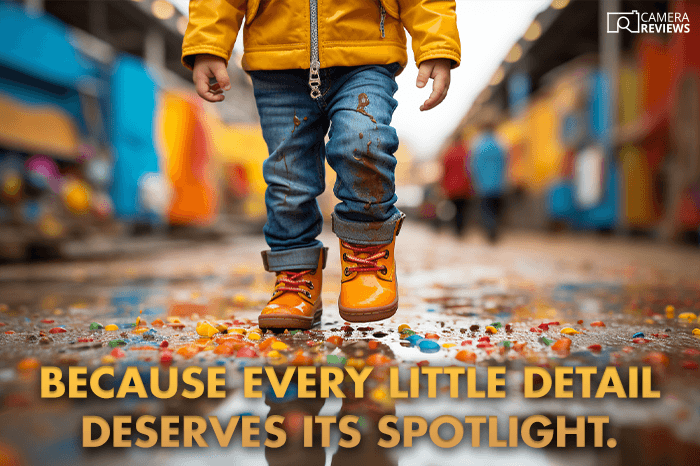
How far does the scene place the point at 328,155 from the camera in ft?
3.83

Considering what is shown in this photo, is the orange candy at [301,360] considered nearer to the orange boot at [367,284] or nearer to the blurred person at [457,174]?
the orange boot at [367,284]

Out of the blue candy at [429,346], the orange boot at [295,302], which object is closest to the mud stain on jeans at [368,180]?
the orange boot at [295,302]

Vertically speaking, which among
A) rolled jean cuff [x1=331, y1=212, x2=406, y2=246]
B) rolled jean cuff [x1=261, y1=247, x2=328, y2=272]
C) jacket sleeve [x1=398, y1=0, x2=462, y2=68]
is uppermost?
jacket sleeve [x1=398, y1=0, x2=462, y2=68]

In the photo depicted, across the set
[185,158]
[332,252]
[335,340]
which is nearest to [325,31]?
[335,340]

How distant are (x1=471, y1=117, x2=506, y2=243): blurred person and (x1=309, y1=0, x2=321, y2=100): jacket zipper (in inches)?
168

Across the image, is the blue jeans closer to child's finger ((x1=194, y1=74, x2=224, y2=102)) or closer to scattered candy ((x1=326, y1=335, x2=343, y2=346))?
child's finger ((x1=194, y1=74, x2=224, y2=102))

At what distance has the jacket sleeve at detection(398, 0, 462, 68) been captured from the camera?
113 cm

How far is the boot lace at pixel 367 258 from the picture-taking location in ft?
3.97

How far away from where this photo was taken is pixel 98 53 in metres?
5.58

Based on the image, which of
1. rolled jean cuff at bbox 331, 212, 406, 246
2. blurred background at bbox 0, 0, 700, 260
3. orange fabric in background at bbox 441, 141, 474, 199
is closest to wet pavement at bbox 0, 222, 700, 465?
rolled jean cuff at bbox 331, 212, 406, 246

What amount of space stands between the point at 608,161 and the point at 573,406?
5982mm

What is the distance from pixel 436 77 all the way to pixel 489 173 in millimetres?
4209

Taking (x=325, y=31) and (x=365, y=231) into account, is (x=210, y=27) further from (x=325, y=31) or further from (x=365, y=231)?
(x=365, y=231)

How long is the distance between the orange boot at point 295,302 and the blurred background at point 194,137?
3.04 m
